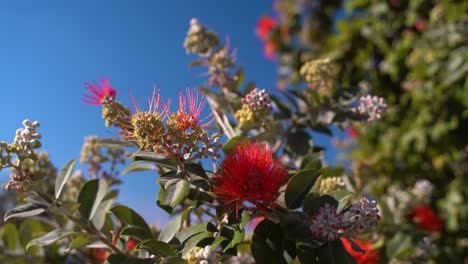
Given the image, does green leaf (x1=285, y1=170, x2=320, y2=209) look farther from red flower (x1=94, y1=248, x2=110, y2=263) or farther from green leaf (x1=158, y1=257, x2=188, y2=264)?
red flower (x1=94, y1=248, x2=110, y2=263)

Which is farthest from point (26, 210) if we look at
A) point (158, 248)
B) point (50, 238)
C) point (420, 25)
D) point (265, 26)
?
point (265, 26)

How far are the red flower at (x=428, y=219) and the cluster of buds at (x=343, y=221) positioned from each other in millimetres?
2083

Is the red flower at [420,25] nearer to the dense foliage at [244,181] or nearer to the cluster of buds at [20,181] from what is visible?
the dense foliage at [244,181]

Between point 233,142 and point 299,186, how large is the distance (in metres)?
0.13

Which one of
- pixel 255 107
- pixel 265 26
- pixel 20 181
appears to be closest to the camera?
pixel 20 181

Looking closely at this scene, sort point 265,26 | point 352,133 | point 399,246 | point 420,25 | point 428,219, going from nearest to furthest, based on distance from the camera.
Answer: point 399,246 < point 428,219 < point 420,25 < point 352,133 < point 265,26

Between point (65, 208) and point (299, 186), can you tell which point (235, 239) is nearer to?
point (299, 186)

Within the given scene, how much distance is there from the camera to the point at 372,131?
10.9 feet

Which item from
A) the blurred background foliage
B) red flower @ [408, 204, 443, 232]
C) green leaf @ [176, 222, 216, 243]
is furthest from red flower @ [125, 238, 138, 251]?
red flower @ [408, 204, 443, 232]

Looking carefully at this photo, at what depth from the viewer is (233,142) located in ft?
2.46

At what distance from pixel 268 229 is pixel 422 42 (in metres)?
2.58

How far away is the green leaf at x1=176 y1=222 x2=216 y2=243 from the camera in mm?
701

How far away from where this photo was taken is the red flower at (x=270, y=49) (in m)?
4.68

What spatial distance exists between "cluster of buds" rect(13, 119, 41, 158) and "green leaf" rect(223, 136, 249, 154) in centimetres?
30
